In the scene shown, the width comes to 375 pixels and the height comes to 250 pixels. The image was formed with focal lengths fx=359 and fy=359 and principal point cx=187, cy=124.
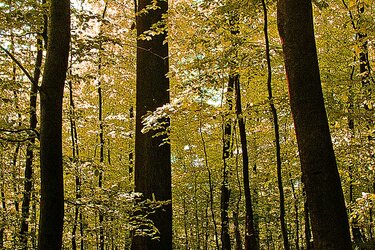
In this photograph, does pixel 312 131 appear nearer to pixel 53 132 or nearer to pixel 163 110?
pixel 163 110

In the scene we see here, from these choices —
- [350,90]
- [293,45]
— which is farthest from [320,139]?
[350,90]

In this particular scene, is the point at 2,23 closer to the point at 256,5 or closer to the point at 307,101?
the point at 256,5

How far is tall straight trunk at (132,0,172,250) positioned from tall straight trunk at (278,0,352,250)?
2602 mm

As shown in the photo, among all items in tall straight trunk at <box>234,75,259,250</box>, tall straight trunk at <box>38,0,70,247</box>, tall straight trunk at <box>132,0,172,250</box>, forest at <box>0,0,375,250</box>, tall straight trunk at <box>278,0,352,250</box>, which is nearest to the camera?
tall straight trunk at <box>278,0,352,250</box>

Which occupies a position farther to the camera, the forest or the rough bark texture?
the rough bark texture

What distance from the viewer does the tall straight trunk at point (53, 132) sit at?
328 centimetres

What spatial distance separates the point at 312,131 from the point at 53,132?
2.32 m

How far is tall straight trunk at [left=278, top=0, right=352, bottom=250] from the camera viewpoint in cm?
254

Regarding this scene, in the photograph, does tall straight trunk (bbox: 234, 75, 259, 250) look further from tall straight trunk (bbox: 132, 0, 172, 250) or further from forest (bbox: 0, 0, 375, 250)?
tall straight trunk (bbox: 132, 0, 172, 250)

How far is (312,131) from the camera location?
2.64 metres

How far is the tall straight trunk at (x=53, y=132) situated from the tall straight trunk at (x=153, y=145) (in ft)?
5.30

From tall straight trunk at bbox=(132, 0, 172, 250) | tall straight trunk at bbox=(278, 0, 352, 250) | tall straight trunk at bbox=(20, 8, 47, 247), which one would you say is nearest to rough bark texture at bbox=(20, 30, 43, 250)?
tall straight trunk at bbox=(20, 8, 47, 247)

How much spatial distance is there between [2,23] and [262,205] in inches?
613

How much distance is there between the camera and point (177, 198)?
1788 centimetres
